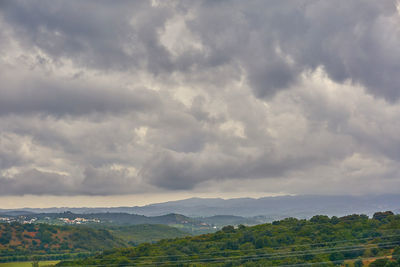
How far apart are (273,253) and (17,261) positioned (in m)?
158

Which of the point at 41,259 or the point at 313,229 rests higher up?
the point at 313,229

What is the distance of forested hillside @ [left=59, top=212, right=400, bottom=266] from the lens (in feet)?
239

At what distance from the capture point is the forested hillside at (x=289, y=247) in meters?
72.8

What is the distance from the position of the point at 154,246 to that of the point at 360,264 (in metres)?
57.1

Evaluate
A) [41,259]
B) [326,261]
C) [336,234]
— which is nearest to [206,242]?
[336,234]

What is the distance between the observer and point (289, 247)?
8331 cm

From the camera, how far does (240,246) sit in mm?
91375

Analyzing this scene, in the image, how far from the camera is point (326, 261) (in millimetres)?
69875

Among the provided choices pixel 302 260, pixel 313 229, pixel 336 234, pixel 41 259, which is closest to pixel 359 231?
pixel 336 234

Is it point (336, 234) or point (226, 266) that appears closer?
point (226, 266)

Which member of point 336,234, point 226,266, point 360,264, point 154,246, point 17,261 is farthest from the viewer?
point 17,261

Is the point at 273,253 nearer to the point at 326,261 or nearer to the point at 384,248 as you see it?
the point at 326,261

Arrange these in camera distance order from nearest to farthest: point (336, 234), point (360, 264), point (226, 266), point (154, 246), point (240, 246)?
point (360, 264)
point (226, 266)
point (336, 234)
point (240, 246)
point (154, 246)

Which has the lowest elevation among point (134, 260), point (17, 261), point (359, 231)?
point (17, 261)
